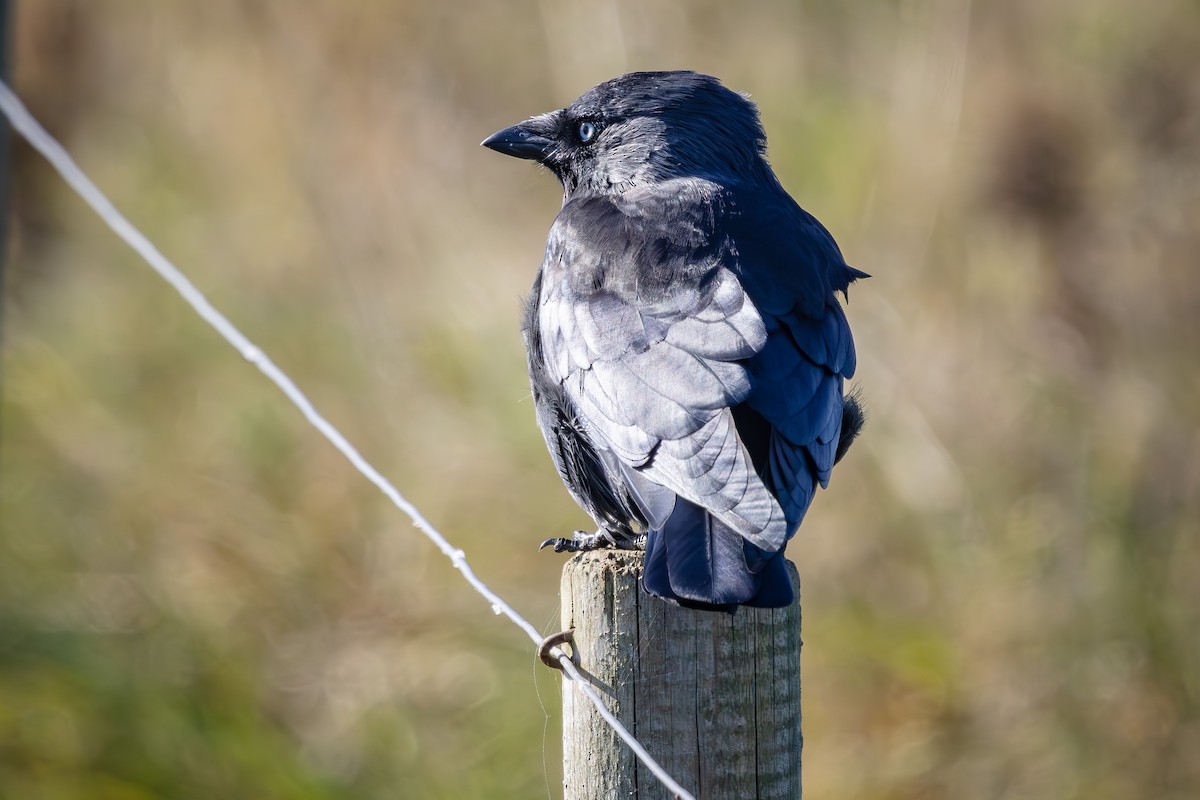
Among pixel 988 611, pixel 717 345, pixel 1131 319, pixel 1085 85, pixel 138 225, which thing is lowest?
pixel 717 345

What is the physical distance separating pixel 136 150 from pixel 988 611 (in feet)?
21.6

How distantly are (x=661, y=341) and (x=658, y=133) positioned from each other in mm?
1062

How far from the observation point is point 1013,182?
22.3 feet

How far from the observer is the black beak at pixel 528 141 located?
412 cm

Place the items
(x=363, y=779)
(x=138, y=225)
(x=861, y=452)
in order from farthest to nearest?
(x=138, y=225) < (x=861, y=452) < (x=363, y=779)

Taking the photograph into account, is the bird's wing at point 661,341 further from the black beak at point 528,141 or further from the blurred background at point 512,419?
the blurred background at point 512,419

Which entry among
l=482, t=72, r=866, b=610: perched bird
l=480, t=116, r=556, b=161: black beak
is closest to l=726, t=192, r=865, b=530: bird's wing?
l=482, t=72, r=866, b=610: perched bird

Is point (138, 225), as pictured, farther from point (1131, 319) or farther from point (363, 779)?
point (1131, 319)

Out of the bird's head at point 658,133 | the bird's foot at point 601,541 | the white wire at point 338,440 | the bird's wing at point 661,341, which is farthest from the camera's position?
the bird's head at point 658,133

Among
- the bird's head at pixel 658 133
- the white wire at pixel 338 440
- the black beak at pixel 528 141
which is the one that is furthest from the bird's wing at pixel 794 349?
the black beak at pixel 528 141

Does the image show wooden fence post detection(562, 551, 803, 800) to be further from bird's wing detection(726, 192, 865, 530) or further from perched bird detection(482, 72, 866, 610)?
bird's wing detection(726, 192, 865, 530)

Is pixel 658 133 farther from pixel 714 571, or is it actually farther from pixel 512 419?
pixel 512 419

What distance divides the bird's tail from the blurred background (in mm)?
2579

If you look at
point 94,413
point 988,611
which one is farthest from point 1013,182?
point 94,413
